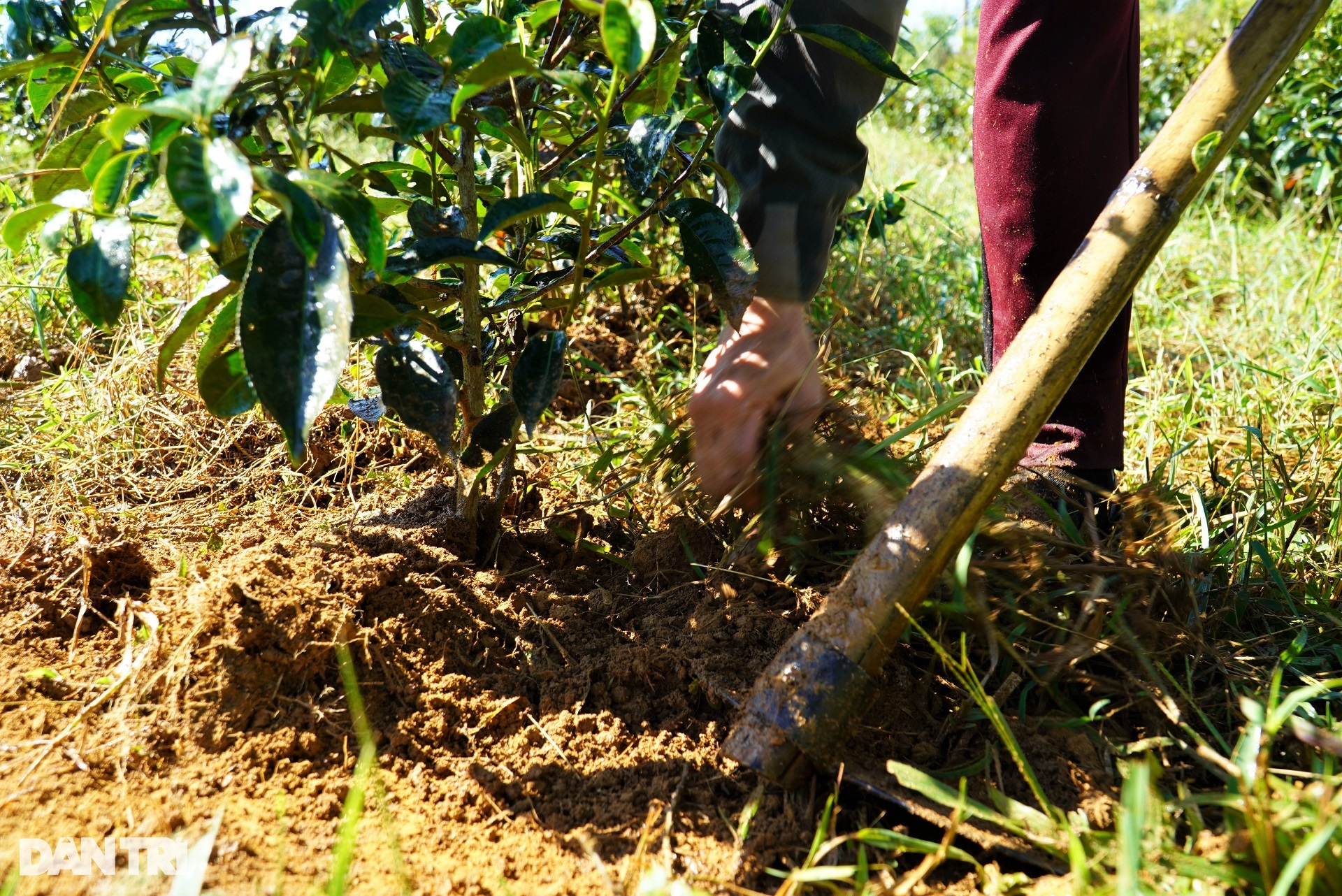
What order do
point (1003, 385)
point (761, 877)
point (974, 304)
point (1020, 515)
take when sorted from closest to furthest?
point (761, 877)
point (1003, 385)
point (1020, 515)
point (974, 304)

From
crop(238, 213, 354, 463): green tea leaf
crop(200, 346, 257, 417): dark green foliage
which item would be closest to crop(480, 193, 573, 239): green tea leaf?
crop(238, 213, 354, 463): green tea leaf

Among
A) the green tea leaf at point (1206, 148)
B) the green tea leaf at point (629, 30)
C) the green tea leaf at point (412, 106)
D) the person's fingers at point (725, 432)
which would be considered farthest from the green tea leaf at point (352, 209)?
the green tea leaf at point (1206, 148)

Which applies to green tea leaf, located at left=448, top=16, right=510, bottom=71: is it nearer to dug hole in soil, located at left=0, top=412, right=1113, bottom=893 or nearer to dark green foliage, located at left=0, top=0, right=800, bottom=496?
dark green foliage, located at left=0, top=0, right=800, bottom=496

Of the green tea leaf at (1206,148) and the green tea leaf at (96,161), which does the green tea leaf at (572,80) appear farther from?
the green tea leaf at (1206,148)

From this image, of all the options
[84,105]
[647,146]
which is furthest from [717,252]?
[84,105]

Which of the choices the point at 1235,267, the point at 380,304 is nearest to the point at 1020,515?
the point at 380,304

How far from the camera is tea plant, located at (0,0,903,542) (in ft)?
2.91

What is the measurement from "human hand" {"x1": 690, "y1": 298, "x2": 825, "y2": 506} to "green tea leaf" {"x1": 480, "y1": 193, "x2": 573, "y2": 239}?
37 cm

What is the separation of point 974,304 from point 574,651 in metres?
2.19

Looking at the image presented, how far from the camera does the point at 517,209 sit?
111cm

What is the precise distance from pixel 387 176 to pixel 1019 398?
104 cm

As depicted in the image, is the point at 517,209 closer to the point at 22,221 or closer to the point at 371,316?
the point at 371,316

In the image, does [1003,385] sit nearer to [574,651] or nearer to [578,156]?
[574,651]

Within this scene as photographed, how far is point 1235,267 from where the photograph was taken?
3291mm
